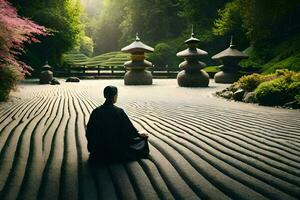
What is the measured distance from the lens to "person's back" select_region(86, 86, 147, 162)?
15.3ft

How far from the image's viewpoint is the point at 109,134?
465cm

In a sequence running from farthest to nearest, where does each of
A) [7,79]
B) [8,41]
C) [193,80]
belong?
[193,80], [7,79], [8,41]

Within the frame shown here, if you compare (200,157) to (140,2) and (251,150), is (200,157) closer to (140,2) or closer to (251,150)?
(251,150)

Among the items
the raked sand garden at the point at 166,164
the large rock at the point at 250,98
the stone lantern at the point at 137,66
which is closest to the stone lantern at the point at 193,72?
the stone lantern at the point at 137,66

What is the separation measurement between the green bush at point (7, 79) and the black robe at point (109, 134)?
893 centimetres

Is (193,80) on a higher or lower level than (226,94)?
higher

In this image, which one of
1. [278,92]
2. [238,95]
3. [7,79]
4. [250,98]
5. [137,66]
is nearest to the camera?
[278,92]

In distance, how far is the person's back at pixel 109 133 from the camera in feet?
15.3

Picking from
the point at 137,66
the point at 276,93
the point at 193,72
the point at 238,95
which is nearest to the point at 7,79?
the point at 238,95

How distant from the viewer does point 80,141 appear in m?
5.90

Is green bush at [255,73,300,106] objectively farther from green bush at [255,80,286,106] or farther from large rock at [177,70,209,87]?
large rock at [177,70,209,87]

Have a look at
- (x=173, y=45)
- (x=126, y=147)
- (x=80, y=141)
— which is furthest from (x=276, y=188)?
(x=173, y=45)

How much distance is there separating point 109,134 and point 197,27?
145 feet

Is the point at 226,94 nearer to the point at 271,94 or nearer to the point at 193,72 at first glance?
the point at 271,94
